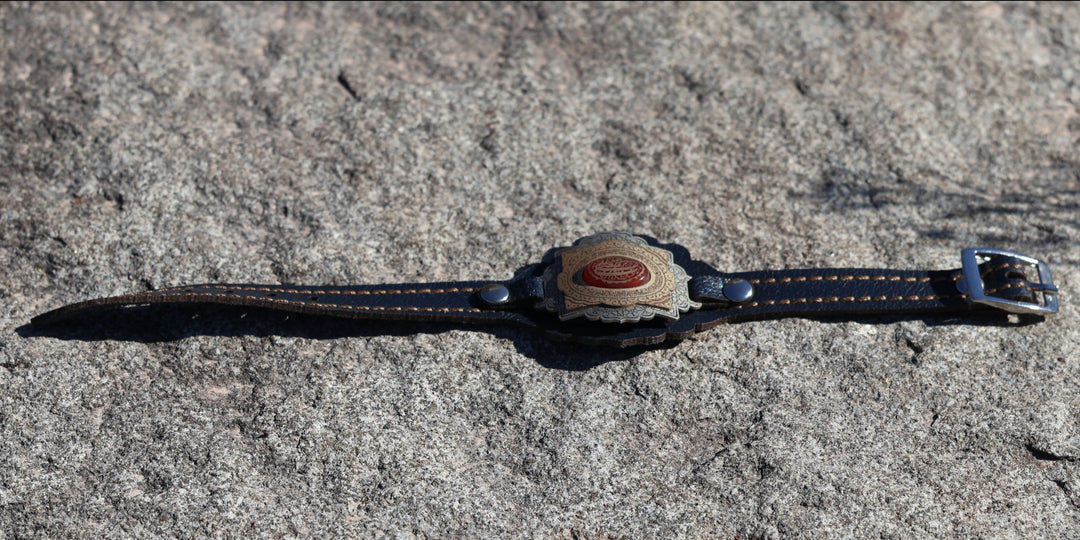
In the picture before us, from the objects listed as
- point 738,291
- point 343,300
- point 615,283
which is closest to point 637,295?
point 615,283

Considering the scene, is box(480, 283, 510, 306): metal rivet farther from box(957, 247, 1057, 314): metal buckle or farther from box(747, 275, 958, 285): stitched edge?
box(957, 247, 1057, 314): metal buckle

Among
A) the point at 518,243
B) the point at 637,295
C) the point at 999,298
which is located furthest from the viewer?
the point at 518,243

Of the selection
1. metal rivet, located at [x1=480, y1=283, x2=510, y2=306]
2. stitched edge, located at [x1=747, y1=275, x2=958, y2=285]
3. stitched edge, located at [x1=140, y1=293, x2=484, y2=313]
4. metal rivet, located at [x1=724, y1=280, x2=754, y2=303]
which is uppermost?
stitched edge, located at [x1=747, y1=275, x2=958, y2=285]

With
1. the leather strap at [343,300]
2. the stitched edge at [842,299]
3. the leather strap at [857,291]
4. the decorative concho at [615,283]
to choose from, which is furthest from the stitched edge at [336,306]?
the stitched edge at [842,299]

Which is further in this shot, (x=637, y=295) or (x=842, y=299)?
(x=842, y=299)

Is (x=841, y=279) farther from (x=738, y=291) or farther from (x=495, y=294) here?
(x=495, y=294)

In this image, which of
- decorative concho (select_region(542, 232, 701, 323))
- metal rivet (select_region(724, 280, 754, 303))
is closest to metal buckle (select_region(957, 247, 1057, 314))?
metal rivet (select_region(724, 280, 754, 303))

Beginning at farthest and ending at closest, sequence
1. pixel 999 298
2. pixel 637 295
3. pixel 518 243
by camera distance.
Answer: pixel 518 243 < pixel 999 298 < pixel 637 295
